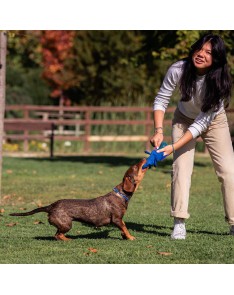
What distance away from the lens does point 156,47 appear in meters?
19.4

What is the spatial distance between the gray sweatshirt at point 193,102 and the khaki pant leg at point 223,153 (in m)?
0.19

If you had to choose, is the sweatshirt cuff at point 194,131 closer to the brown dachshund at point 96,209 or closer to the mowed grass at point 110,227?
the brown dachshund at point 96,209

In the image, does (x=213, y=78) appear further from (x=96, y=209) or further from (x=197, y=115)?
(x=96, y=209)

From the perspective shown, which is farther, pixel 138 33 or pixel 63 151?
pixel 138 33

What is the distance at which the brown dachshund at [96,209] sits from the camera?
7.87 metres

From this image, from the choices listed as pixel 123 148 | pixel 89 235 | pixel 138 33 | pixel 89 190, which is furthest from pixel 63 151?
pixel 89 235

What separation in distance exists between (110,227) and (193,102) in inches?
86.9

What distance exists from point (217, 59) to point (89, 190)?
7371mm

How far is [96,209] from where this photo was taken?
7984 mm

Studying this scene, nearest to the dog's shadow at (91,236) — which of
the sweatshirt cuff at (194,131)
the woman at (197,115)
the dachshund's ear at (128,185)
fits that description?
the dachshund's ear at (128,185)

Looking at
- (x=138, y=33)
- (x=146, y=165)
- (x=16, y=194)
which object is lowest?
(x=16, y=194)

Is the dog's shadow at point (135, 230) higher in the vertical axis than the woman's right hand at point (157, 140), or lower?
lower

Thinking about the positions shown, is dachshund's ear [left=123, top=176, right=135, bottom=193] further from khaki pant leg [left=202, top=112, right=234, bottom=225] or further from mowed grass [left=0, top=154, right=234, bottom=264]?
khaki pant leg [left=202, top=112, right=234, bottom=225]

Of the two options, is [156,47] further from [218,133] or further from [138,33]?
[138,33]
